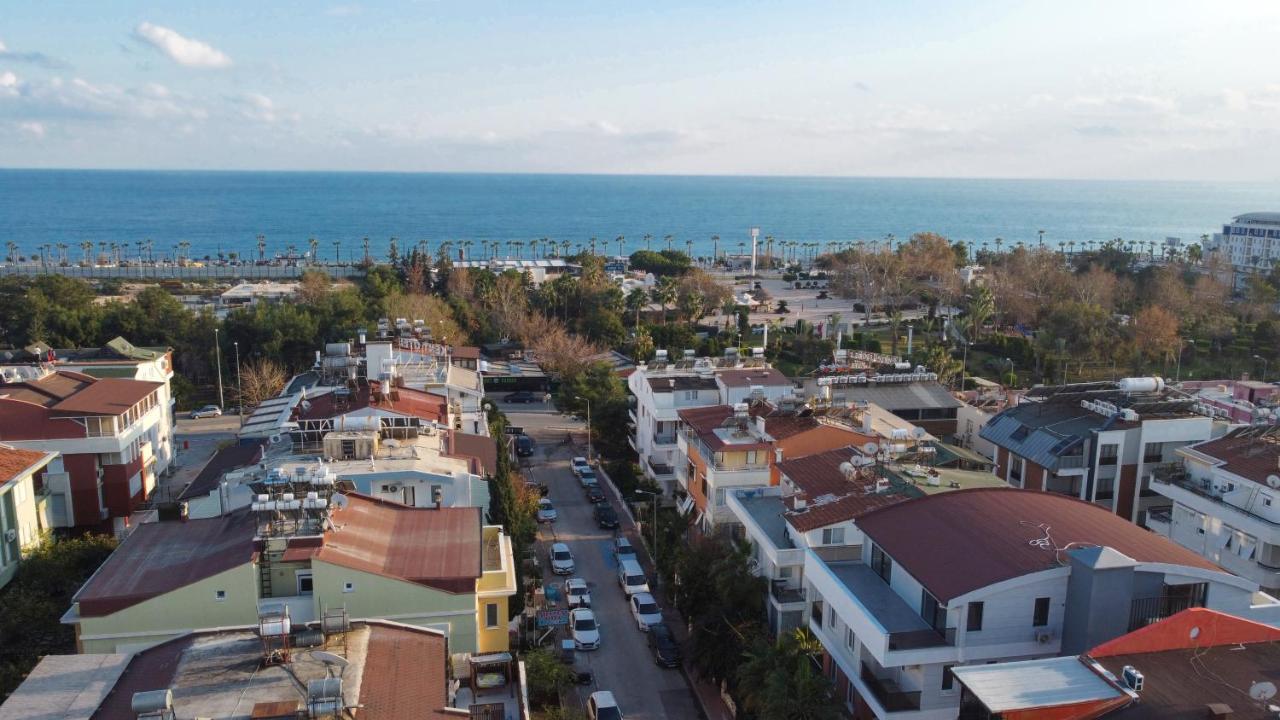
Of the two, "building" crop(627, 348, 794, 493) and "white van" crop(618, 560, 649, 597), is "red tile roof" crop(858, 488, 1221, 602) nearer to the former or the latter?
"white van" crop(618, 560, 649, 597)

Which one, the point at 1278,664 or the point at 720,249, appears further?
the point at 720,249

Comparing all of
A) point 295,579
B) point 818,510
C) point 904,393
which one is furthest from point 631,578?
point 904,393

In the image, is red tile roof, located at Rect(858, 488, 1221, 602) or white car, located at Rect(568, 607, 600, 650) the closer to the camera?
red tile roof, located at Rect(858, 488, 1221, 602)

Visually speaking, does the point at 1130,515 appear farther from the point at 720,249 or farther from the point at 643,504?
the point at 720,249

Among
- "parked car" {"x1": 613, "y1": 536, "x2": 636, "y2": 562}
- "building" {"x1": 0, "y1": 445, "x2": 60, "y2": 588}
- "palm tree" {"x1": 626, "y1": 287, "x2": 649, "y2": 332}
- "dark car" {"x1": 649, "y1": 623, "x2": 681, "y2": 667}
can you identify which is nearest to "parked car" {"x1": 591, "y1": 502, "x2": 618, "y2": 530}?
"parked car" {"x1": 613, "y1": 536, "x2": 636, "y2": 562}

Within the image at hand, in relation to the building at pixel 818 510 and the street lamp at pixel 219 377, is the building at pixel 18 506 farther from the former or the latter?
the street lamp at pixel 219 377

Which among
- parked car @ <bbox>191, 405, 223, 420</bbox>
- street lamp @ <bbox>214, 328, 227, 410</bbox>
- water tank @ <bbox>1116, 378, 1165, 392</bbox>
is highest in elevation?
water tank @ <bbox>1116, 378, 1165, 392</bbox>

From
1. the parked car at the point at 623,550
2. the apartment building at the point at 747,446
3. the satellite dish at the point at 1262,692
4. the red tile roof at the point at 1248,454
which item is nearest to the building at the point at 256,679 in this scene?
the apartment building at the point at 747,446

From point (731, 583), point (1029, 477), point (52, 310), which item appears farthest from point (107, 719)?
point (52, 310)
